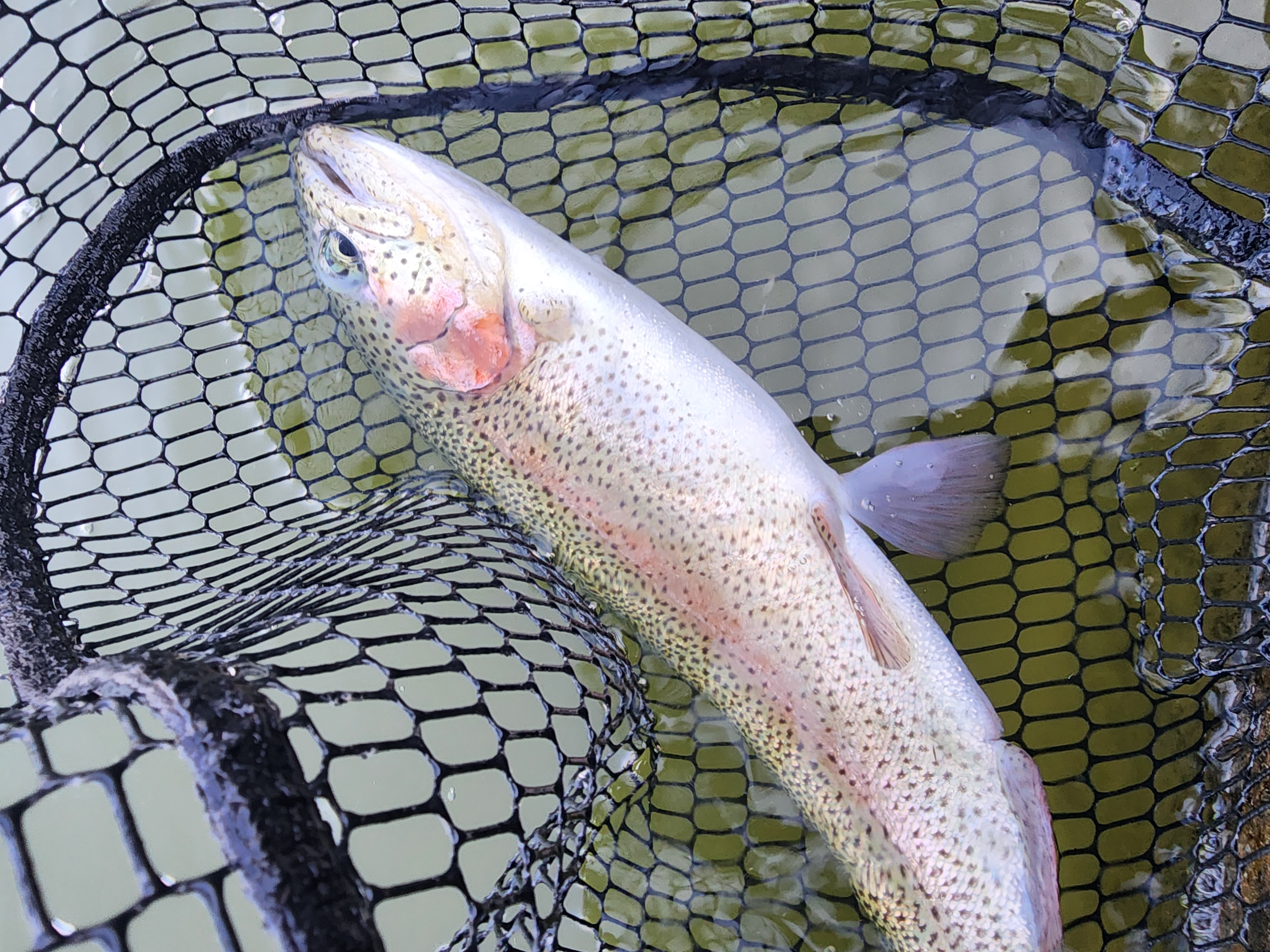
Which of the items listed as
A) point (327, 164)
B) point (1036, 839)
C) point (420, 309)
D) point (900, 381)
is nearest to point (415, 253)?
point (420, 309)

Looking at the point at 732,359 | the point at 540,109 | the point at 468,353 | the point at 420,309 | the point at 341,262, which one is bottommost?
the point at 732,359

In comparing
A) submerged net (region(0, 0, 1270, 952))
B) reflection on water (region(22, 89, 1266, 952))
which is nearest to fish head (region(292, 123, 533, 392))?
submerged net (region(0, 0, 1270, 952))

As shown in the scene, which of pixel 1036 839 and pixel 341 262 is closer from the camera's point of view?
pixel 1036 839

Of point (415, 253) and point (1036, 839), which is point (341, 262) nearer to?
point (415, 253)

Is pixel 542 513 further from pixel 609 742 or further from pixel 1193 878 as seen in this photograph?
pixel 1193 878

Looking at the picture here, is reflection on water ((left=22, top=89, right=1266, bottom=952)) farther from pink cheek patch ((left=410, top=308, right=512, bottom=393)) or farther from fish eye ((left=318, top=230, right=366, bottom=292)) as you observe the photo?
pink cheek patch ((left=410, top=308, right=512, bottom=393))

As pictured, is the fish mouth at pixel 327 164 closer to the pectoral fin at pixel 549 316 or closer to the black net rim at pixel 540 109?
the black net rim at pixel 540 109

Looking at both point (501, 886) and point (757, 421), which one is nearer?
point (501, 886)

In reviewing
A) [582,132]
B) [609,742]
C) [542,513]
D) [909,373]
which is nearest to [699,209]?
[582,132]
